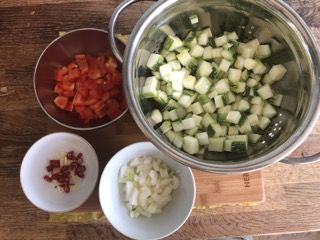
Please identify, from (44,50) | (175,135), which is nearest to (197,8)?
(175,135)

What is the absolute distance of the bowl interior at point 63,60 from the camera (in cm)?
114

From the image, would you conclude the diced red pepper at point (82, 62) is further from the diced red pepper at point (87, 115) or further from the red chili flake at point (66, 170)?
the red chili flake at point (66, 170)

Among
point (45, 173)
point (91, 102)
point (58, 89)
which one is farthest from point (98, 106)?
point (45, 173)

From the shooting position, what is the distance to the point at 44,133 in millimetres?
1201

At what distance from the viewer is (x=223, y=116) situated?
1028 millimetres

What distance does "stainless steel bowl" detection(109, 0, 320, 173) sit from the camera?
0.88m

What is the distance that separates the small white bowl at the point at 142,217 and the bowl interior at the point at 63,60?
120mm

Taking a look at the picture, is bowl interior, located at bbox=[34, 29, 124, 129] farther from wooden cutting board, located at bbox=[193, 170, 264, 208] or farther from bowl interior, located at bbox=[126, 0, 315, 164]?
wooden cutting board, located at bbox=[193, 170, 264, 208]

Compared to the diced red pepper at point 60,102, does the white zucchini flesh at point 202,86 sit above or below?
above

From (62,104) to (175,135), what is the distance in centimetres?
35

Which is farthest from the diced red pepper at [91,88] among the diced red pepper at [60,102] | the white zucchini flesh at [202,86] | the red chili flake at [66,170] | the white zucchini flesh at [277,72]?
the white zucchini flesh at [277,72]

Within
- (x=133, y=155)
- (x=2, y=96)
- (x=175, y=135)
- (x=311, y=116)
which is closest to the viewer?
(x=311, y=116)

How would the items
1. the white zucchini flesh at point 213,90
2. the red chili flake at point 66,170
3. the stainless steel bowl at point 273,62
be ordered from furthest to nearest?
the red chili flake at point 66,170, the white zucchini flesh at point 213,90, the stainless steel bowl at point 273,62

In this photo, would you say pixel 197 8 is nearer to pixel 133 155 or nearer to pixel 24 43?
pixel 133 155
